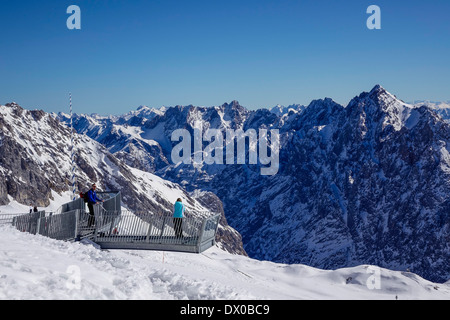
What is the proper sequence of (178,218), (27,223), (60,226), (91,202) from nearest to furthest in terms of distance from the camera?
(178,218), (60,226), (27,223), (91,202)

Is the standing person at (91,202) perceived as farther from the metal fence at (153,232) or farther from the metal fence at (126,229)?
the metal fence at (153,232)

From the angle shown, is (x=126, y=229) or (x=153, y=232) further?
(x=126, y=229)

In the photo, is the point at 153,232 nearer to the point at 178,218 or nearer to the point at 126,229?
the point at 126,229

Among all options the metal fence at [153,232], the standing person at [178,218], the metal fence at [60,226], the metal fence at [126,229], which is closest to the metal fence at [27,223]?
the metal fence at [126,229]

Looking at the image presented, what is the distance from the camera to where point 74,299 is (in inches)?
469

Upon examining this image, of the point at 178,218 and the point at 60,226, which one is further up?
the point at 178,218

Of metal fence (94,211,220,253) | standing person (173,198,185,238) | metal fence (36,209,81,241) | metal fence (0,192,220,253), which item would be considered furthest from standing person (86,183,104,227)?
standing person (173,198,185,238)

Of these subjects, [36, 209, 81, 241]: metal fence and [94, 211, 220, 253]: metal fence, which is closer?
[36, 209, 81, 241]: metal fence

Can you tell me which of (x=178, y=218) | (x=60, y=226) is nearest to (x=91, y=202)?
(x=60, y=226)

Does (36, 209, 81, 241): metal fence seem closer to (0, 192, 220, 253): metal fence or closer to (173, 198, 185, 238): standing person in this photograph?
(0, 192, 220, 253): metal fence

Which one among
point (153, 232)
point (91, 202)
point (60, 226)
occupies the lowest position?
point (153, 232)

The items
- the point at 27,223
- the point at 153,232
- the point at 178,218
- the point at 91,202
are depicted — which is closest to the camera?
the point at 178,218

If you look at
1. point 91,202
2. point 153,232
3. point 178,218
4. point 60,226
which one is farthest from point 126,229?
point 178,218
